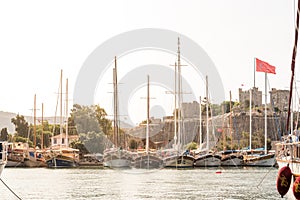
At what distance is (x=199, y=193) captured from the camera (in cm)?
3872

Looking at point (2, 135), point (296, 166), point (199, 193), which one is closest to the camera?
point (296, 166)

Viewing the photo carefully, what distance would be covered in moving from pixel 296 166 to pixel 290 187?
40.8 inches

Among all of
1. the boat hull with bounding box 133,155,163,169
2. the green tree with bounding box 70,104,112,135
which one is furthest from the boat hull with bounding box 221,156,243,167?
the green tree with bounding box 70,104,112,135

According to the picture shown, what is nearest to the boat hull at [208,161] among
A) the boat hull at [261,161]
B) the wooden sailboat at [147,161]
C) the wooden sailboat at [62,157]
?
the boat hull at [261,161]

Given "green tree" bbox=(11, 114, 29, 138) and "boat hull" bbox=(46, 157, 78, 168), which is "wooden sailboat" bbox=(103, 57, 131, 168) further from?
"green tree" bbox=(11, 114, 29, 138)

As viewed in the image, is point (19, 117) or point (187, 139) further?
point (19, 117)

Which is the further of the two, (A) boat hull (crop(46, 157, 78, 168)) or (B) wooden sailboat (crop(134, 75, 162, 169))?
(A) boat hull (crop(46, 157, 78, 168))

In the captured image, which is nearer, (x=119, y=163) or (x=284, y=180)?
(x=284, y=180)

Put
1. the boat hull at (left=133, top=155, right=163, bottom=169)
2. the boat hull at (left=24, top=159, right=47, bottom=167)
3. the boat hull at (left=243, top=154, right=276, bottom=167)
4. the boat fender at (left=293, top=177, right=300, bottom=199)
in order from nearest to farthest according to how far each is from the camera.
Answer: the boat fender at (left=293, top=177, right=300, bottom=199) → the boat hull at (left=133, top=155, right=163, bottom=169) → the boat hull at (left=243, top=154, right=276, bottom=167) → the boat hull at (left=24, top=159, right=47, bottom=167)

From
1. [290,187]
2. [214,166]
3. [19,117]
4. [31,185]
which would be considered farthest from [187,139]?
[290,187]

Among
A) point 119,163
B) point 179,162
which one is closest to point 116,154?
point 119,163

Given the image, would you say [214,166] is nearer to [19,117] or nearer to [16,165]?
[16,165]

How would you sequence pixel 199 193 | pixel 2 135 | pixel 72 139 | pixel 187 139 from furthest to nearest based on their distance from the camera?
pixel 2 135 → pixel 187 139 → pixel 72 139 → pixel 199 193

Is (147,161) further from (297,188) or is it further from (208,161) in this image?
(297,188)
